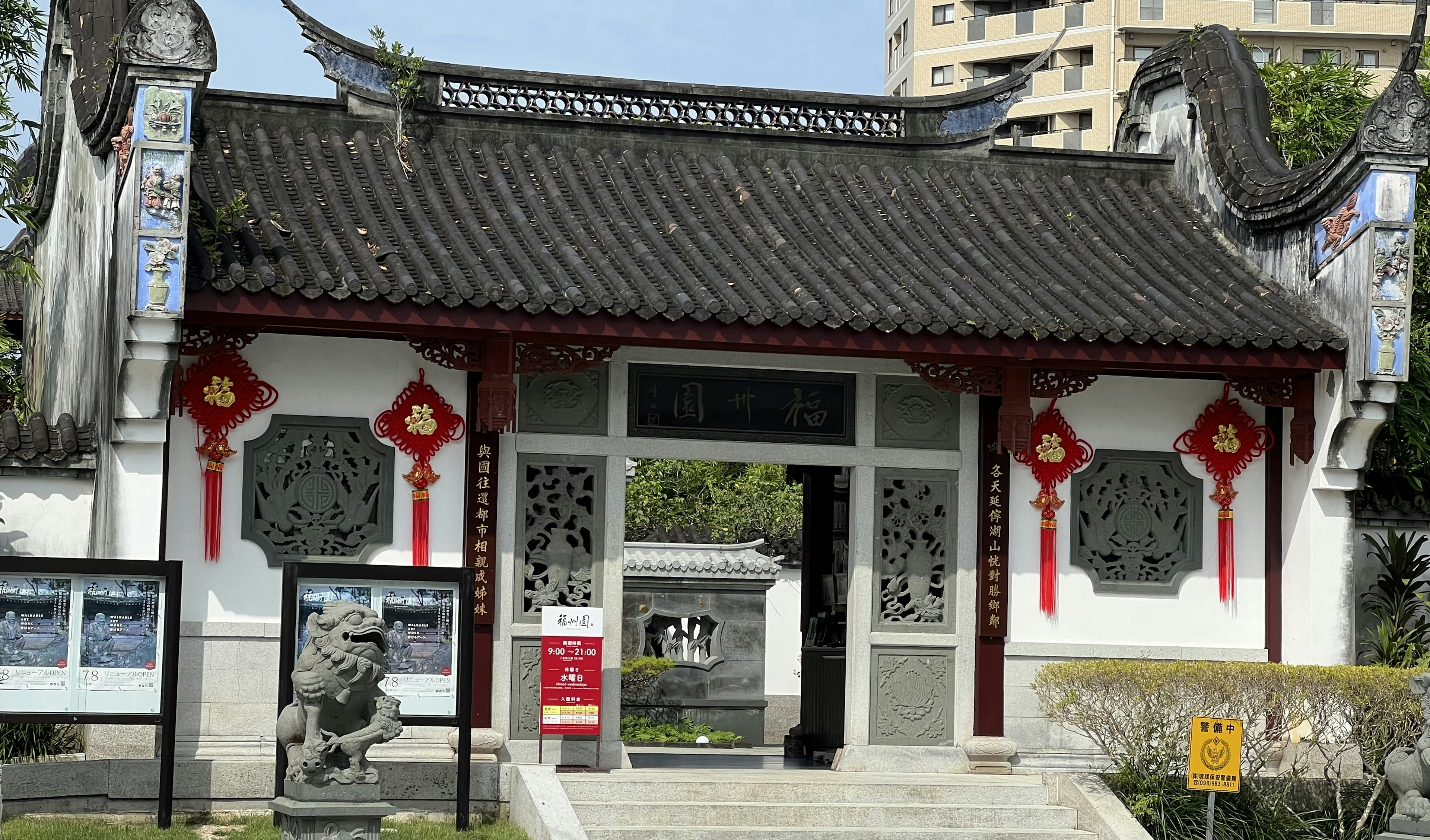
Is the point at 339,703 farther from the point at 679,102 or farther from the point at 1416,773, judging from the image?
the point at 679,102

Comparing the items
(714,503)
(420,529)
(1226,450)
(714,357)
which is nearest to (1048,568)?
(1226,450)

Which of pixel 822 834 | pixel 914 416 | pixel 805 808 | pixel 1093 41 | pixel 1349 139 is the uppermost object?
pixel 1093 41

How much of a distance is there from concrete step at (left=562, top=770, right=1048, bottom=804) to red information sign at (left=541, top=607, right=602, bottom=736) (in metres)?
0.38

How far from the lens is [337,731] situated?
8.88 m

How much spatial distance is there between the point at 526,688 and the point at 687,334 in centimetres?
262

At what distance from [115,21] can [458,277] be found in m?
3.63

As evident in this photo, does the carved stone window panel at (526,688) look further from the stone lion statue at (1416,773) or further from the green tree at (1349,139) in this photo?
the green tree at (1349,139)

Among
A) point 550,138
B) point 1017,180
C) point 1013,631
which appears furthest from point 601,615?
point 1017,180

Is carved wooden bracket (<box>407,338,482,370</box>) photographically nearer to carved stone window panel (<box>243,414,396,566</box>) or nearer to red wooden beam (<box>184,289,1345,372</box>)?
red wooden beam (<box>184,289,1345,372</box>)

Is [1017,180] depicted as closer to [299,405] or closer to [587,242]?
[587,242]

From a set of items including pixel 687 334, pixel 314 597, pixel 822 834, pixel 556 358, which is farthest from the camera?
pixel 556 358

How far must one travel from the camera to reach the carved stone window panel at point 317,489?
39.9ft

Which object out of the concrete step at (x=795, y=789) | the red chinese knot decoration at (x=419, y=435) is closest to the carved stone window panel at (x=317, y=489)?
the red chinese knot decoration at (x=419, y=435)

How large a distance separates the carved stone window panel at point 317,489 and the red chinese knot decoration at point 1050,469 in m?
4.40
